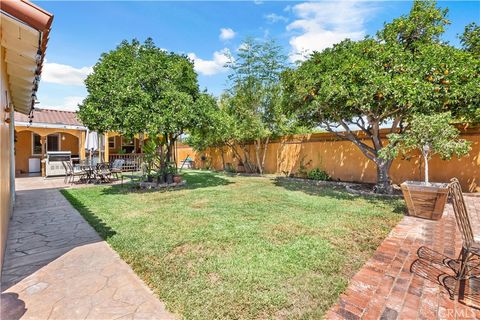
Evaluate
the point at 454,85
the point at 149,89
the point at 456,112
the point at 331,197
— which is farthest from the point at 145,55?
the point at 456,112

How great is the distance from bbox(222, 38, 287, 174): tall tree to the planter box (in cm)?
863

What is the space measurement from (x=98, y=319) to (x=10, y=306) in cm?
111

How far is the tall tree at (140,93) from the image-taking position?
27.0 feet

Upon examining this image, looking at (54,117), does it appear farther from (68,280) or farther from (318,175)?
(318,175)

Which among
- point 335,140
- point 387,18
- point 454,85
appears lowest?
point 335,140

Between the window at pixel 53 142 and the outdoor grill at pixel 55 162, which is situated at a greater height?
the window at pixel 53 142

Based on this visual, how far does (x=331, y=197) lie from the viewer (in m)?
8.08

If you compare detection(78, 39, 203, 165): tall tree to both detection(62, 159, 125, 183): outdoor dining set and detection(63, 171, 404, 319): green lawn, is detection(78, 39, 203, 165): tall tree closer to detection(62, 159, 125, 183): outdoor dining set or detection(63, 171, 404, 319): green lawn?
detection(63, 171, 404, 319): green lawn

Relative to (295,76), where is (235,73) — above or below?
above

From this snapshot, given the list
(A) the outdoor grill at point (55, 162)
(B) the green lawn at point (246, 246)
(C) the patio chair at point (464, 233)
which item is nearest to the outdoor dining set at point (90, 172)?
(A) the outdoor grill at point (55, 162)

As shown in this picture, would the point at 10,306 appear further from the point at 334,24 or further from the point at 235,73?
the point at 235,73

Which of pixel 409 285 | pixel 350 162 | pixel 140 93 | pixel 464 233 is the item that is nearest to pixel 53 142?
pixel 140 93

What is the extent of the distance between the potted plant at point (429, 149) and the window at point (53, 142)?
21410 mm

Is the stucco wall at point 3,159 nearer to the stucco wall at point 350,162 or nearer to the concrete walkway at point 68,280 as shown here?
the concrete walkway at point 68,280
